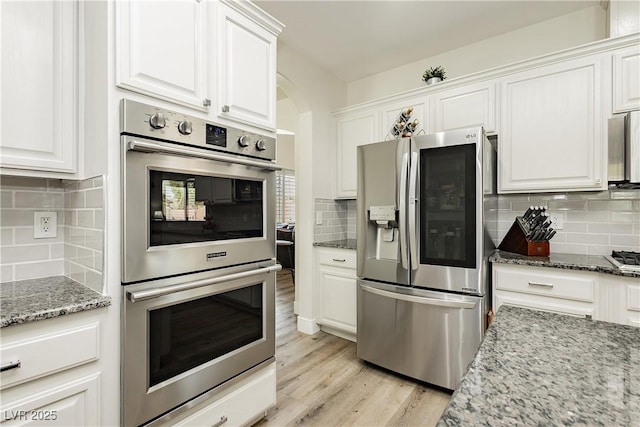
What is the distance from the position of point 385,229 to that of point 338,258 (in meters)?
0.73

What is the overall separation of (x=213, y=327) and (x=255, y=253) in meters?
0.41

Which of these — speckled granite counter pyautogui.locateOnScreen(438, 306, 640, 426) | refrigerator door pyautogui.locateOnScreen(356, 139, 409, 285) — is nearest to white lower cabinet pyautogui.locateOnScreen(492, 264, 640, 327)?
refrigerator door pyautogui.locateOnScreen(356, 139, 409, 285)

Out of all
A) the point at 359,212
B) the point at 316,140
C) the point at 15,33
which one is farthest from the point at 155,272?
the point at 316,140

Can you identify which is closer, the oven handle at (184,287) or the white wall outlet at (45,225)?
the oven handle at (184,287)

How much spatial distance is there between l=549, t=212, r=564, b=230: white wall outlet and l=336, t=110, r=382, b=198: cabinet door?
5.03 ft

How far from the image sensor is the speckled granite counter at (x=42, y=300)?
100cm

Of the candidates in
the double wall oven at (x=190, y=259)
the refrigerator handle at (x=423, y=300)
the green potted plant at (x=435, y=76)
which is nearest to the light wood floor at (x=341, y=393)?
the double wall oven at (x=190, y=259)

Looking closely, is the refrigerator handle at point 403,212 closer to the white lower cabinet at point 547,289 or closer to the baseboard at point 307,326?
the white lower cabinet at point 547,289

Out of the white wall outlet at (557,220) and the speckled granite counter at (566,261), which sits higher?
the white wall outlet at (557,220)

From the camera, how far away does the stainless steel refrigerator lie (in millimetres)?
1990

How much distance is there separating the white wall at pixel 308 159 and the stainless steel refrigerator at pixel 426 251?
78 cm

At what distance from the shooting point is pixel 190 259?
1381 mm

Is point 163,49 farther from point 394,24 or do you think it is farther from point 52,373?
point 394,24

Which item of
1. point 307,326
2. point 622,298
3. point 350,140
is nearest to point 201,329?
point 307,326
